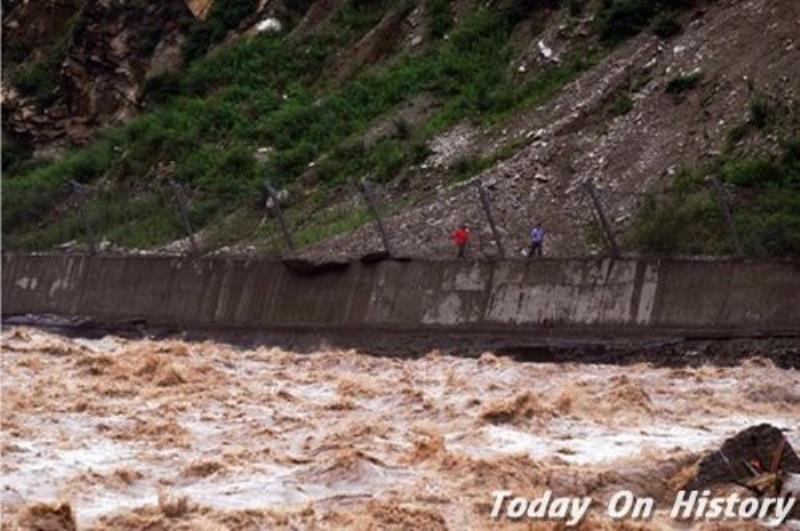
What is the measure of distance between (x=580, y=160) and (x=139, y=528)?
20517 mm

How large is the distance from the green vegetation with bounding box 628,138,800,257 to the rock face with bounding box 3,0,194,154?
101 feet

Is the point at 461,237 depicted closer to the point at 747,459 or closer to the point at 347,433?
the point at 347,433

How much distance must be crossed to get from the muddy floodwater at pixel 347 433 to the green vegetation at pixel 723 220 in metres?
2.56

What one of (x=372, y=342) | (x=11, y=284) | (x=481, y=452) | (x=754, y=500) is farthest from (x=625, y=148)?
(x=754, y=500)

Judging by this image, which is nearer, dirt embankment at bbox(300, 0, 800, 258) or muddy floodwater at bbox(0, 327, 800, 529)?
muddy floodwater at bbox(0, 327, 800, 529)

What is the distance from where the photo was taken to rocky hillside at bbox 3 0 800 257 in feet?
101

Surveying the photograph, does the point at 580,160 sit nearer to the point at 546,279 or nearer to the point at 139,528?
the point at 546,279

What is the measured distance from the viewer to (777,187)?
28266 millimetres

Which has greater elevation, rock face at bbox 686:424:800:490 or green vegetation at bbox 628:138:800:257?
green vegetation at bbox 628:138:800:257

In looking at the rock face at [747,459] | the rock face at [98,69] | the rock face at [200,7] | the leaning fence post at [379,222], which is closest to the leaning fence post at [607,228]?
the leaning fence post at [379,222]

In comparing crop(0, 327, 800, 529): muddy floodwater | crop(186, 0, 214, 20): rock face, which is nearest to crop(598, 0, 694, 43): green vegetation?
crop(0, 327, 800, 529): muddy floodwater

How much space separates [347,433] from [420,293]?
378 inches

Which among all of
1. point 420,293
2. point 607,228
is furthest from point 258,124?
point 607,228

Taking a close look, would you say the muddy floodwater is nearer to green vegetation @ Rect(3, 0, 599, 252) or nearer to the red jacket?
the red jacket
